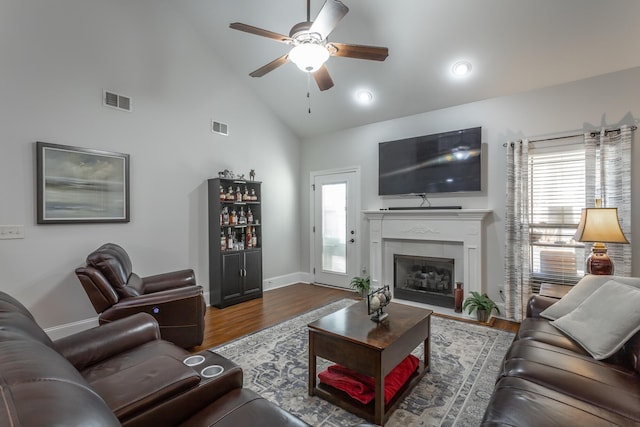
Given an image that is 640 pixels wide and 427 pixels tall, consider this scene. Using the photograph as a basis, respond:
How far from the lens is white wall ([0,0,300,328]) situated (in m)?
3.03

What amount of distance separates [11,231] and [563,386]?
450cm

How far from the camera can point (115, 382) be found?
149 centimetres

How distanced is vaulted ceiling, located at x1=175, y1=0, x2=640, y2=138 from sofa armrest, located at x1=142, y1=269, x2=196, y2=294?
315cm

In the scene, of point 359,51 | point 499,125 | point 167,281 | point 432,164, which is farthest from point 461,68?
point 167,281

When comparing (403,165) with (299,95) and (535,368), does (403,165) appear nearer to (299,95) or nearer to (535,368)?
(299,95)

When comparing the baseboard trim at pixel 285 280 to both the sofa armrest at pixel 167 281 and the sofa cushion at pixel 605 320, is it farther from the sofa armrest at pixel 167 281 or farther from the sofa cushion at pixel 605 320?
the sofa cushion at pixel 605 320

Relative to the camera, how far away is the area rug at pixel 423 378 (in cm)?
206

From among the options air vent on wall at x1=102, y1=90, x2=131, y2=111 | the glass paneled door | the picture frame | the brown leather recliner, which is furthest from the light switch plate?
the glass paneled door

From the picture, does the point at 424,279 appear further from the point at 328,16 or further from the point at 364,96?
the point at 328,16

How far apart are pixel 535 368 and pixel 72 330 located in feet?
13.9

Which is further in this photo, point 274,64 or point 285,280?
point 285,280

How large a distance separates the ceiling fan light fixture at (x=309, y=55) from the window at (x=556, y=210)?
9.56ft

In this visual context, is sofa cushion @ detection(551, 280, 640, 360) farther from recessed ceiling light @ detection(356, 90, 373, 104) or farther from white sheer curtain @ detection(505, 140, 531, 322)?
recessed ceiling light @ detection(356, 90, 373, 104)

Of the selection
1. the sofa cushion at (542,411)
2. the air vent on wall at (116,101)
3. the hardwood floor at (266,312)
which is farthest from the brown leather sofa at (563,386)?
the air vent on wall at (116,101)
